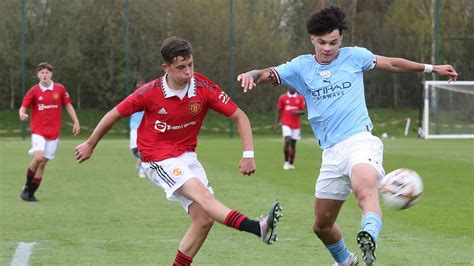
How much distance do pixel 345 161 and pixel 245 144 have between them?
802mm

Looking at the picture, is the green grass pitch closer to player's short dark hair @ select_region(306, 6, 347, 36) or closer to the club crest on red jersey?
the club crest on red jersey

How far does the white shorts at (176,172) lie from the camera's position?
7.04 meters

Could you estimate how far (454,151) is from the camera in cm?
2611

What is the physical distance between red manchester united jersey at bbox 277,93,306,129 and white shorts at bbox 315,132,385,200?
574 inches

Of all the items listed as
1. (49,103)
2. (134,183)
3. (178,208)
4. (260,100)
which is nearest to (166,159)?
(178,208)

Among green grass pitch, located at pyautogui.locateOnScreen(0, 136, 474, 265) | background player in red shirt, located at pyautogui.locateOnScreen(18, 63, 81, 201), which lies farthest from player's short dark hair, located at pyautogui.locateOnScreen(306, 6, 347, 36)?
background player in red shirt, located at pyautogui.locateOnScreen(18, 63, 81, 201)

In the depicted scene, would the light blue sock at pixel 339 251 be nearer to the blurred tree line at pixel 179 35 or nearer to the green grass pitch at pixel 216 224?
the green grass pitch at pixel 216 224

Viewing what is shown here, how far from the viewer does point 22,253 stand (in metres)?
8.88

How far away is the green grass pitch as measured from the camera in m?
8.66

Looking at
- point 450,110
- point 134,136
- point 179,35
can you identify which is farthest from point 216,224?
point 179,35

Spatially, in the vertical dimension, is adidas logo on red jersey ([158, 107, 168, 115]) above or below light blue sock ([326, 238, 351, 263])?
above

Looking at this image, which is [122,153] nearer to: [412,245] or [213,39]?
[213,39]

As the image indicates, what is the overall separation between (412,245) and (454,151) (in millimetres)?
17492

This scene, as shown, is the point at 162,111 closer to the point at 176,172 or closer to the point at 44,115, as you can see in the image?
the point at 176,172
